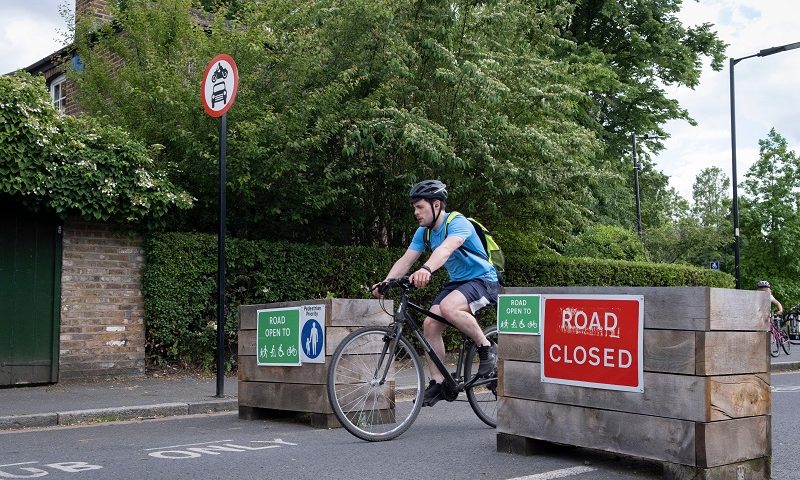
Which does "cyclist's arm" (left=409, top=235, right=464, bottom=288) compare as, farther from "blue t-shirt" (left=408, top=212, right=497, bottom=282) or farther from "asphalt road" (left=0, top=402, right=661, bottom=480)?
"asphalt road" (left=0, top=402, right=661, bottom=480)

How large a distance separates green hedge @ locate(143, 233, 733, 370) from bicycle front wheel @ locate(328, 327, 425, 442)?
5652 mm

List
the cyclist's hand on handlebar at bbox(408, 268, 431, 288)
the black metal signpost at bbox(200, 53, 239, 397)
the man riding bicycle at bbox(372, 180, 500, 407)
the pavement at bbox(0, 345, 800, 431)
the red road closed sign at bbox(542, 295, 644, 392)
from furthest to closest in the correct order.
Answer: the black metal signpost at bbox(200, 53, 239, 397), the pavement at bbox(0, 345, 800, 431), the man riding bicycle at bbox(372, 180, 500, 407), the cyclist's hand on handlebar at bbox(408, 268, 431, 288), the red road closed sign at bbox(542, 295, 644, 392)

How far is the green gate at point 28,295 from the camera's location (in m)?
10.6

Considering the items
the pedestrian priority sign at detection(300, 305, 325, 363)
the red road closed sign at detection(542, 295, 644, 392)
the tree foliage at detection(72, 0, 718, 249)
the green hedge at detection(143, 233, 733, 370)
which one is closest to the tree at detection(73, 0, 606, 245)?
the tree foliage at detection(72, 0, 718, 249)

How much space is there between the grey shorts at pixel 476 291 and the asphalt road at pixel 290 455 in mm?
1090

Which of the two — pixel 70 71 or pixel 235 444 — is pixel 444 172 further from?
pixel 235 444

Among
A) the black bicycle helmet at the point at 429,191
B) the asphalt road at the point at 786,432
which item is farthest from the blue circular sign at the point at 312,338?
the asphalt road at the point at 786,432

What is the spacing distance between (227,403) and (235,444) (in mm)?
2672

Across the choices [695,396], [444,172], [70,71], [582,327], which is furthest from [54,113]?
[695,396]

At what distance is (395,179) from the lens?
1307cm

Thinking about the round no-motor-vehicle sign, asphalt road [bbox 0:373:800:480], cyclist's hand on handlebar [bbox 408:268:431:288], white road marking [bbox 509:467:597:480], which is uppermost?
the round no-motor-vehicle sign

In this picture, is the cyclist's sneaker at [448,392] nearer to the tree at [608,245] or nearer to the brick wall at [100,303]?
the brick wall at [100,303]

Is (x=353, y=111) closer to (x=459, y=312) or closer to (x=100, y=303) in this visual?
(x=100, y=303)

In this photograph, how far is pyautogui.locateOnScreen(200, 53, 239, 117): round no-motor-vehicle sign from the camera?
9711 mm
